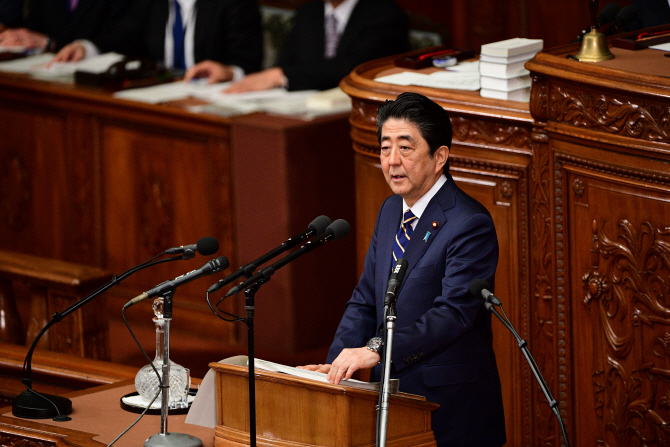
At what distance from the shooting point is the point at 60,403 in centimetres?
333

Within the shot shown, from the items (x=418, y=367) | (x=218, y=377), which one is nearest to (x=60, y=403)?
(x=218, y=377)

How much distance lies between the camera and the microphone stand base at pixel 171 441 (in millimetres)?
2895

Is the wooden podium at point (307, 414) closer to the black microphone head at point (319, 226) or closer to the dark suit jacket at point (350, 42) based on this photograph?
the black microphone head at point (319, 226)

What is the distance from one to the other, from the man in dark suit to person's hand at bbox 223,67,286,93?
3256 mm

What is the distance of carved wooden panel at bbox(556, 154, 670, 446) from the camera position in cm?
368

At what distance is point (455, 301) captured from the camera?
2949mm

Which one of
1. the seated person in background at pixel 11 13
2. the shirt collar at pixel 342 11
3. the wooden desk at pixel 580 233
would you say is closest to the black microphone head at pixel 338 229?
the wooden desk at pixel 580 233

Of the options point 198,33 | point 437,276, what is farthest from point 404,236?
point 198,33

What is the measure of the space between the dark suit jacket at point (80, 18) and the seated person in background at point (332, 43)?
1303 millimetres

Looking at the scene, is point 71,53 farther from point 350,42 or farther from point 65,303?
point 65,303

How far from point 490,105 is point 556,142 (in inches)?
14.8

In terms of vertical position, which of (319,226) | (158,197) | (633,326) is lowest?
(158,197)

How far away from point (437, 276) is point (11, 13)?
18.9ft

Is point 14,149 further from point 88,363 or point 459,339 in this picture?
point 459,339
